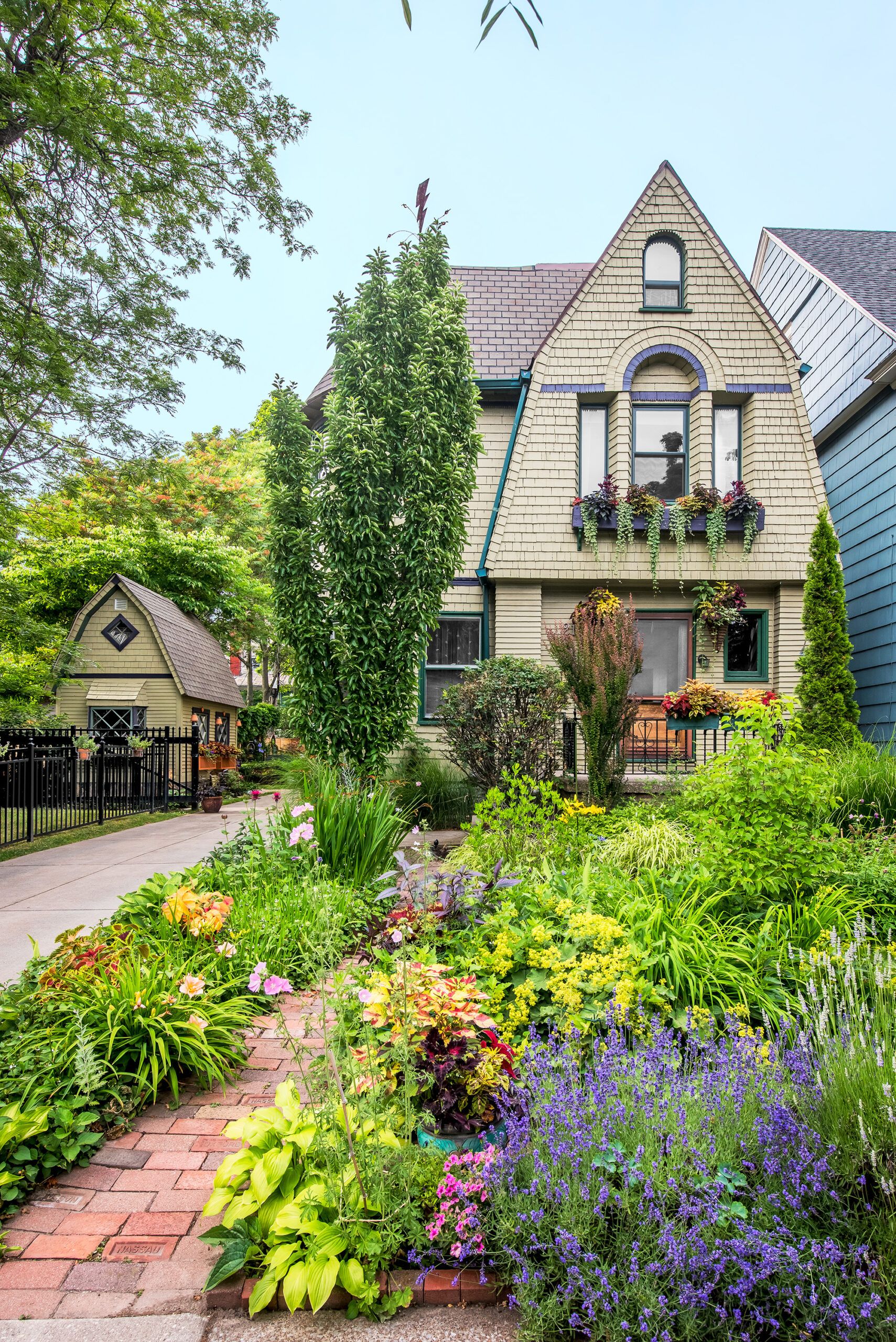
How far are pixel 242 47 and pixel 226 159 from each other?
1.22 meters

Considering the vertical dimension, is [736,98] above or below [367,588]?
above

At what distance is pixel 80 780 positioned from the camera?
1387 centimetres

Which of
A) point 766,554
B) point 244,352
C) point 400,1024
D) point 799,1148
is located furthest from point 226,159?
point 799,1148

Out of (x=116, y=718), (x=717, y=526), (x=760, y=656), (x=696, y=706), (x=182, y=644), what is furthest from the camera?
(x=182, y=644)

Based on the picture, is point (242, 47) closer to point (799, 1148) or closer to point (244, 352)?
point (244, 352)

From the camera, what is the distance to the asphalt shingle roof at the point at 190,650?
53.0 feet

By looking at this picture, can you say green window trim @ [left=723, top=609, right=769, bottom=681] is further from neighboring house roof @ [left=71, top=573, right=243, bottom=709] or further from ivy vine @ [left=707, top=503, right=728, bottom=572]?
neighboring house roof @ [left=71, top=573, right=243, bottom=709]

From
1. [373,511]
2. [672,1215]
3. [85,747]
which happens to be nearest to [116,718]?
[85,747]

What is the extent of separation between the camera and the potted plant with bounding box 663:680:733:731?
9.28 metres

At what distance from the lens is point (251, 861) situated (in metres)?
4.71

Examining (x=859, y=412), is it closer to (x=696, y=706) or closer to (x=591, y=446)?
(x=591, y=446)

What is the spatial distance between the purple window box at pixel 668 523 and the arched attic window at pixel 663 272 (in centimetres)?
348

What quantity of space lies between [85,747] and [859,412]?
1355 cm

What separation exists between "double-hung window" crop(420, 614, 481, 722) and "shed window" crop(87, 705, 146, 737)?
8110 millimetres
